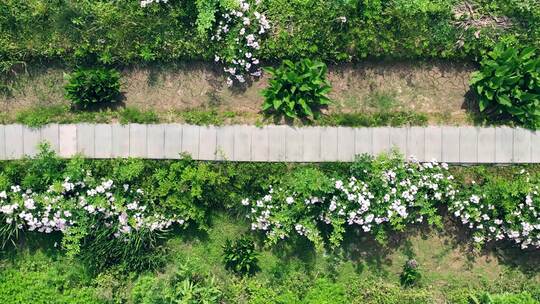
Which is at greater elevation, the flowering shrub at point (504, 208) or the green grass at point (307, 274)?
the flowering shrub at point (504, 208)

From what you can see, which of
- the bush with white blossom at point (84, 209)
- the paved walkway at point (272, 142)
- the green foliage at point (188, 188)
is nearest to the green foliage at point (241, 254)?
the green foliage at point (188, 188)

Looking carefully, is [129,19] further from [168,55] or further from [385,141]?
[385,141]

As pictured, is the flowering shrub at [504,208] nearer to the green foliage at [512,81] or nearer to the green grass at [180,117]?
the green foliage at [512,81]

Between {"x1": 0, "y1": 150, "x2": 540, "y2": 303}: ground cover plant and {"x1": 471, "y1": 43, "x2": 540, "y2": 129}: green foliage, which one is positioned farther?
{"x1": 0, "y1": 150, "x2": 540, "y2": 303}: ground cover plant

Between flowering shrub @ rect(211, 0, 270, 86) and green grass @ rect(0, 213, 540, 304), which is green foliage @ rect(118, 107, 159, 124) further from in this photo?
green grass @ rect(0, 213, 540, 304)

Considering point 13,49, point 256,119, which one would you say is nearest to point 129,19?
point 13,49

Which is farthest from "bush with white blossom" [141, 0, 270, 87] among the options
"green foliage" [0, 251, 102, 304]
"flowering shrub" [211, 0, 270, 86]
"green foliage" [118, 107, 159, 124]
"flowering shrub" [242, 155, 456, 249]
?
"green foliage" [0, 251, 102, 304]

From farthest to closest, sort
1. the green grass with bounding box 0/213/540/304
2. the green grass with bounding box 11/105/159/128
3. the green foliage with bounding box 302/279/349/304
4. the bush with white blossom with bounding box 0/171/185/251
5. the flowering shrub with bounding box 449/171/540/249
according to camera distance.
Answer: the green grass with bounding box 11/105/159/128 < the green grass with bounding box 0/213/540/304 < the green foliage with bounding box 302/279/349/304 < the bush with white blossom with bounding box 0/171/185/251 < the flowering shrub with bounding box 449/171/540/249
